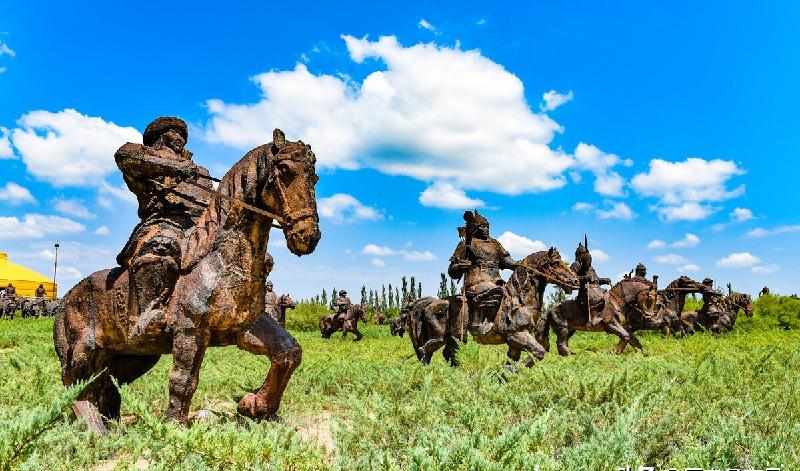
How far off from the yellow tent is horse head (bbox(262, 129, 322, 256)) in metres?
51.9

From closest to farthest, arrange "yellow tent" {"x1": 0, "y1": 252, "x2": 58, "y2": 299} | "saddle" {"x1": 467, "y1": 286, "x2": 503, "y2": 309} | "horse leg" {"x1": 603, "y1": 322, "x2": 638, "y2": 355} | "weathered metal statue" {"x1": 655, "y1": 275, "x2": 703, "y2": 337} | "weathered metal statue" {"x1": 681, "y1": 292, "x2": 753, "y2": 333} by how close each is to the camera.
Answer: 1. "saddle" {"x1": 467, "y1": 286, "x2": 503, "y2": 309}
2. "horse leg" {"x1": 603, "y1": 322, "x2": 638, "y2": 355}
3. "weathered metal statue" {"x1": 655, "y1": 275, "x2": 703, "y2": 337}
4. "weathered metal statue" {"x1": 681, "y1": 292, "x2": 753, "y2": 333}
5. "yellow tent" {"x1": 0, "y1": 252, "x2": 58, "y2": 299}

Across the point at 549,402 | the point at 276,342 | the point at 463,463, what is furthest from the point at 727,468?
the point at 276,342

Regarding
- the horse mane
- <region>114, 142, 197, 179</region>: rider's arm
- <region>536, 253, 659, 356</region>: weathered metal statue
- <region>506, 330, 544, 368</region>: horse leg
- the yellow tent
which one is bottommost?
<region>506, 330, 544, 368</region>: horse leg

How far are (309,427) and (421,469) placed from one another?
3134 millimetres

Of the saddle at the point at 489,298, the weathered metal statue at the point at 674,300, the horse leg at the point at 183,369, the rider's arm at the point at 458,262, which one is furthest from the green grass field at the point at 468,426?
the weathered metal statue at the point at 674,300

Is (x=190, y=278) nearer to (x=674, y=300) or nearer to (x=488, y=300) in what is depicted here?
(x=488, y=300)

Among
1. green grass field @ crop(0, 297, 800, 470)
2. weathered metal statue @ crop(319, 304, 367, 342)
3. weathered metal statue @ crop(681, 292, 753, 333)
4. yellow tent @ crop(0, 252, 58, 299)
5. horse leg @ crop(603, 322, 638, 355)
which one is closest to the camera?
green grass field @ crop(0, 297, 800, 470)

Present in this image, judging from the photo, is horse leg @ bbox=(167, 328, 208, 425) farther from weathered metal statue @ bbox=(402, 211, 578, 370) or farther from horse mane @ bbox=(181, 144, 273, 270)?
weathered metal statue @ bbox=(402, 211, 578, 370)

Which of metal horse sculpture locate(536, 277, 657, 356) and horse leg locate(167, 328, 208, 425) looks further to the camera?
metal horse sculpture locate(536, 277, 657, 356)

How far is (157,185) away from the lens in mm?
5051

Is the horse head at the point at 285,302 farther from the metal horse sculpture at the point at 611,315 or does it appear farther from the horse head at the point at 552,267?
the horse head at the point at 552,267

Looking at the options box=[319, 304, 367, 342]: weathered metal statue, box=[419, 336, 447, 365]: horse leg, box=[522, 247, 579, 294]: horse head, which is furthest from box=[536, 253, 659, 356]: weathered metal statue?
box=[319, 304, 367, 342]: weathered metal statue

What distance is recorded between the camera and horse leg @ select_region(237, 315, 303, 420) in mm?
4883

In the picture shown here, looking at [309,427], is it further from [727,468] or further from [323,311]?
[323,311]
